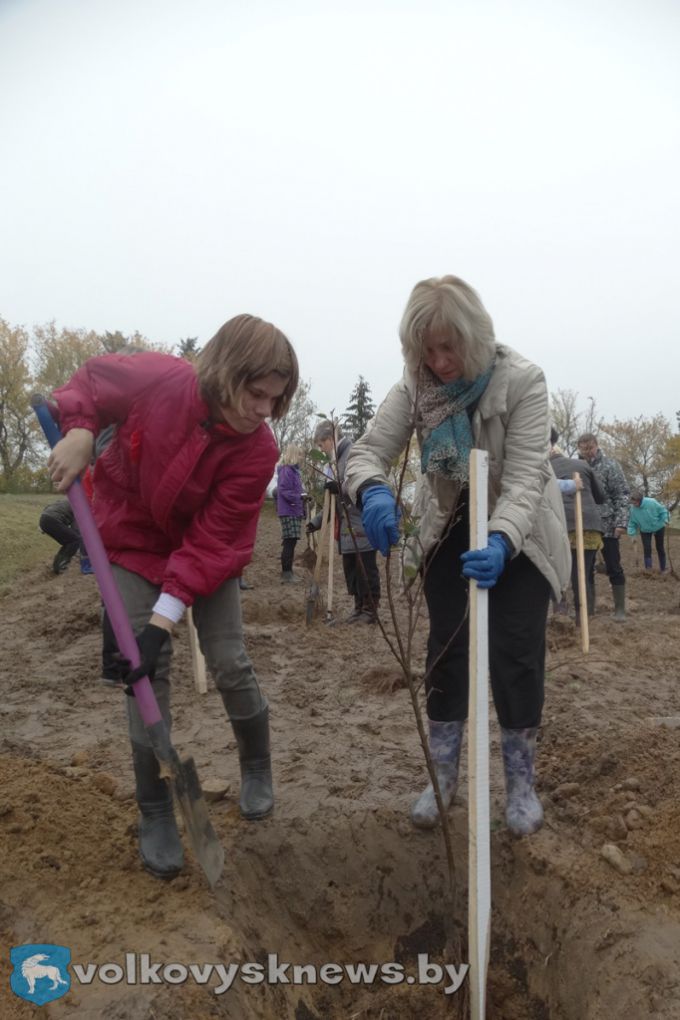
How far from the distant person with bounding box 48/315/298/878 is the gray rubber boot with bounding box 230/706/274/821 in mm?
289

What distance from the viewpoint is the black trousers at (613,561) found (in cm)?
736

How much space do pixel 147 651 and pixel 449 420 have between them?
1247mm

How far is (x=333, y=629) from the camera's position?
274 inches

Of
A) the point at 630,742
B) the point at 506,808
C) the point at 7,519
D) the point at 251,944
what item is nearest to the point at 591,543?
the point at 630,742

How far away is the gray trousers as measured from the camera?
2426mm

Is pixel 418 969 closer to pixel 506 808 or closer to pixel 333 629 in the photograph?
pixel 506 808

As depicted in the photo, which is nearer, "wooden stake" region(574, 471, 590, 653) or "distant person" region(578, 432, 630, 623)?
"wooden stake" region(574, 471, 590, 653)

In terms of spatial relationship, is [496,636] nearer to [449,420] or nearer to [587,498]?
[449,420]

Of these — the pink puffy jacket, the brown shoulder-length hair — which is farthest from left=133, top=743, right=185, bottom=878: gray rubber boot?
the brown shoulder-length hair

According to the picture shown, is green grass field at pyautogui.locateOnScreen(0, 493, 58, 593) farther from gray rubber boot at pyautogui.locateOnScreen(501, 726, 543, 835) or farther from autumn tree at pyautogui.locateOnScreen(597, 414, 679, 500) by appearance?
autumn tree at pyautogui.locateOnScreen(597, 414, 679, 500)

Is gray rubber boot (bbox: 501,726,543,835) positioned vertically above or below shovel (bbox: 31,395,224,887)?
below

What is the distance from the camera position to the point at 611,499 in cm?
744

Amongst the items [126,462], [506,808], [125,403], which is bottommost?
[506,808]

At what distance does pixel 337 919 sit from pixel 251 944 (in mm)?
484
